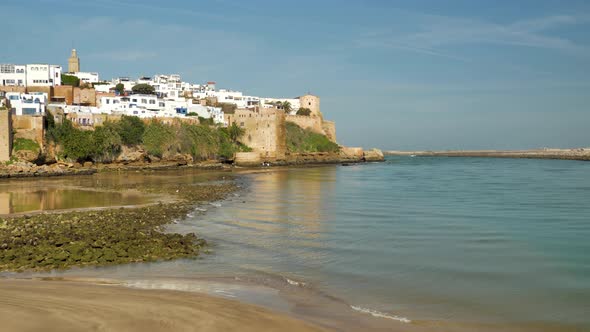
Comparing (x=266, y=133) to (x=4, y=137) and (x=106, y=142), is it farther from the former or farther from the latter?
(x=4, y=137)

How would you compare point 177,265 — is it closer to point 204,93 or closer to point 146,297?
point 146,297

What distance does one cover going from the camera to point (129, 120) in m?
49.6

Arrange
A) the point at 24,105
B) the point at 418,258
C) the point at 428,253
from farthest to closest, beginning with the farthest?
the point at 24,105 < the point at 428,253 < the point at 418,258

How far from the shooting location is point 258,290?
29.0 ft

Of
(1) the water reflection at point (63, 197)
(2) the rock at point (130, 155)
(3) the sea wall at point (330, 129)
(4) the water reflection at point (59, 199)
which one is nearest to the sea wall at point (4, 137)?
(1) the water reflection at point (63, 197)

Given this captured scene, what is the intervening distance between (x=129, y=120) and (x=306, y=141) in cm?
3083

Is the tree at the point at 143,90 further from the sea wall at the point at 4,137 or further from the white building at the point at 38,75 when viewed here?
the sea wall at the point at 4,137

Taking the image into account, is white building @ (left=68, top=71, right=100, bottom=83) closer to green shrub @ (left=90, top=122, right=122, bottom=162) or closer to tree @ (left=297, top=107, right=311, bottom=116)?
green shrub @ (left=90, top=122, right=122, bottom=162)

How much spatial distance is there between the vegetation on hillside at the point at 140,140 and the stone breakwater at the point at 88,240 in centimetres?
2844

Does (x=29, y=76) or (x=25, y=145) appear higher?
(x=29, y=76)

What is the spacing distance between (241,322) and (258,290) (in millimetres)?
2014

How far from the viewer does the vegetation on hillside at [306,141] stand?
239 feet

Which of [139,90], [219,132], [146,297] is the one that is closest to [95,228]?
[146,297]

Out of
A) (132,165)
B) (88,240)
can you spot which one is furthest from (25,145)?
(88,240)
